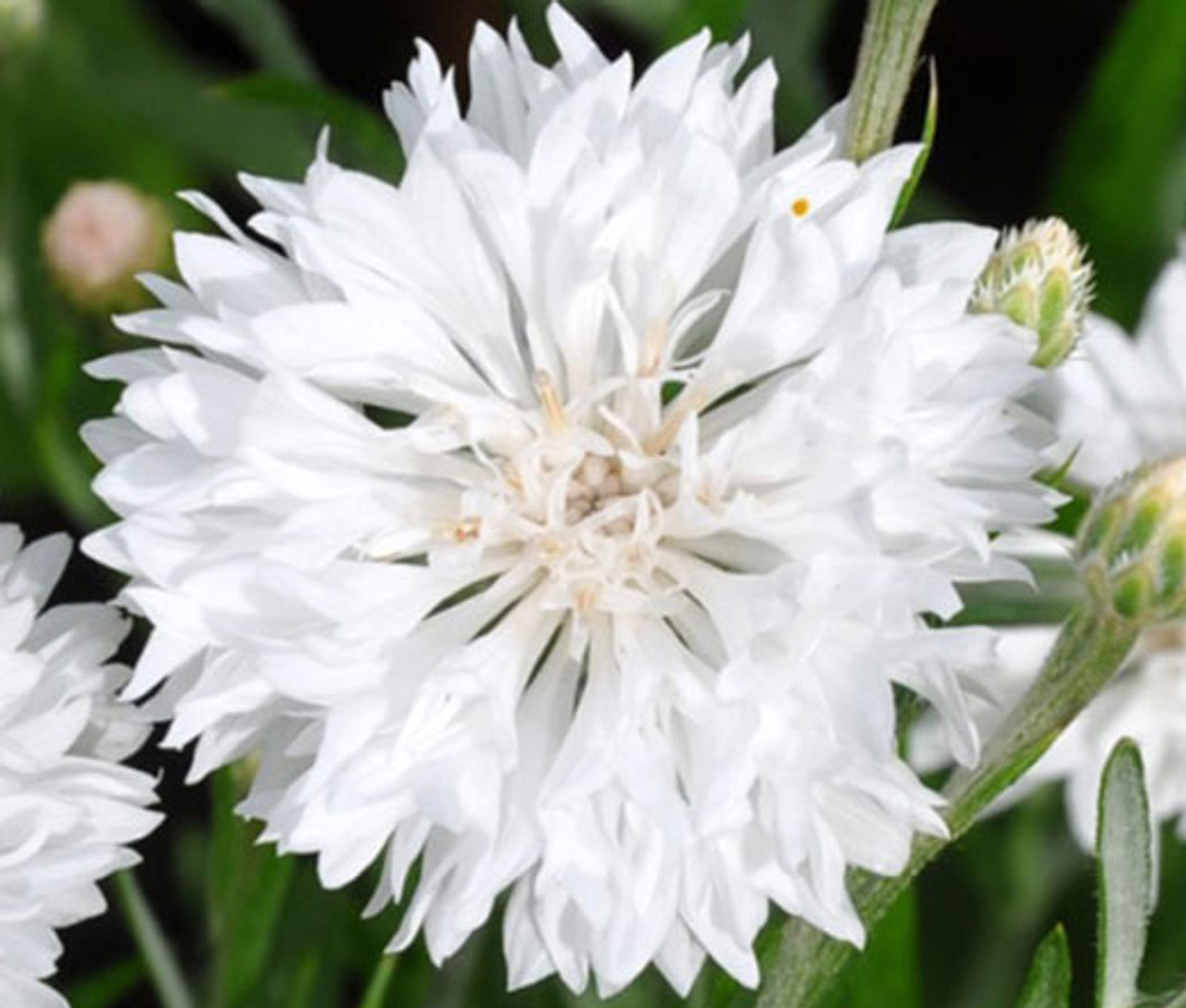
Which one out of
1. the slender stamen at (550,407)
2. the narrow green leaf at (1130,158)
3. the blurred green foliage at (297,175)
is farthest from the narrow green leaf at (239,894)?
the narrow green leaf at (1130,158)

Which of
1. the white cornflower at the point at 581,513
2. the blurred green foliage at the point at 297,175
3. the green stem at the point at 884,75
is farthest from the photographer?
the blurred green foliage at the point at 297,175

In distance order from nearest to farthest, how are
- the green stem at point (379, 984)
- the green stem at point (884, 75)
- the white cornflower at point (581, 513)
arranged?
the white cornflower at point (581, 513), the green stem at point (884, 75), the green stem at point (379, 984)

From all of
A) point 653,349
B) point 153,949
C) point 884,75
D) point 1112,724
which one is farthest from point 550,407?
point 1112,724

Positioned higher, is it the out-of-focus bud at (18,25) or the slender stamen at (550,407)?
the out-of-focus bud at (18,25)

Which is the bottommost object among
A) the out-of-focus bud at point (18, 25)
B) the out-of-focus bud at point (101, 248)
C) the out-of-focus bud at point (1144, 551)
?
the out-of-focus bud at point (1144, 551)

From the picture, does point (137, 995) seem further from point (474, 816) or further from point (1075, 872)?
point (474, 816)

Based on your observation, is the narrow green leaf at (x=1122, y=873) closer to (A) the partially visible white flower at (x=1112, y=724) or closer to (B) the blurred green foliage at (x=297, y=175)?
(B) the blurred green foliage at (x=297, y=175)

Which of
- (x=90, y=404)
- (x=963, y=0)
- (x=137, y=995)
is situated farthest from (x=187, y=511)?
(x=963, y=0)
